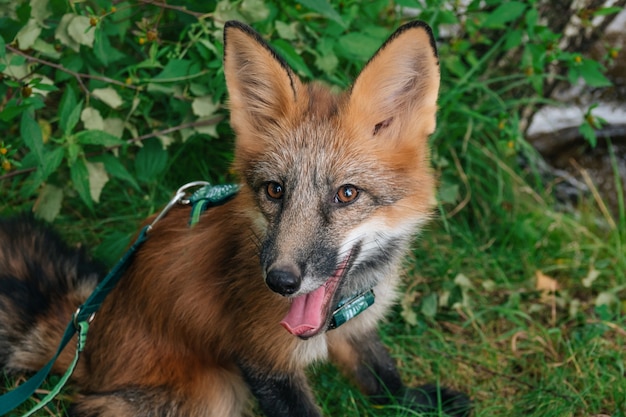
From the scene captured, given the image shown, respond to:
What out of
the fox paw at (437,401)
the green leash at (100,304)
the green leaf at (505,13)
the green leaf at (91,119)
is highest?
the green leaf at (505,13)

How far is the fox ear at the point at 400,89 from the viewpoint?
2771mm

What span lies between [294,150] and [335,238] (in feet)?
1.29

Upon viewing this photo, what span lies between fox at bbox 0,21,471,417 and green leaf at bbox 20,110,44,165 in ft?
1.13

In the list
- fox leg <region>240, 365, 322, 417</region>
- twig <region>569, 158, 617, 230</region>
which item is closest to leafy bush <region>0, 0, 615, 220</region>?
twig <region>569, 158, 617, 230</region>

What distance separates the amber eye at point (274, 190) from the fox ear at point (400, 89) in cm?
39

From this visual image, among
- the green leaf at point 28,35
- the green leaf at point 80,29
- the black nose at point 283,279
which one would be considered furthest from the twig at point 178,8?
the black nose at point 283,279

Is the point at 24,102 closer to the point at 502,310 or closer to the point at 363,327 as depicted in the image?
the point at 363,327

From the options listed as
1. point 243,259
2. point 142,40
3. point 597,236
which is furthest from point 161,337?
point 597,236

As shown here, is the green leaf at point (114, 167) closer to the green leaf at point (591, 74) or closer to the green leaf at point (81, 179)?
the green leaf at point (81, 179)

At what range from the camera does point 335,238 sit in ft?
9.04

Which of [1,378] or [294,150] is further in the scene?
[1,378]

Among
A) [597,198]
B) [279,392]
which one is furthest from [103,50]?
[597,198]

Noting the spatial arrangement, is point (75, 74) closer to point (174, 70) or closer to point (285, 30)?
point (174, 70)

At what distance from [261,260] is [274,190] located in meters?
0.32
